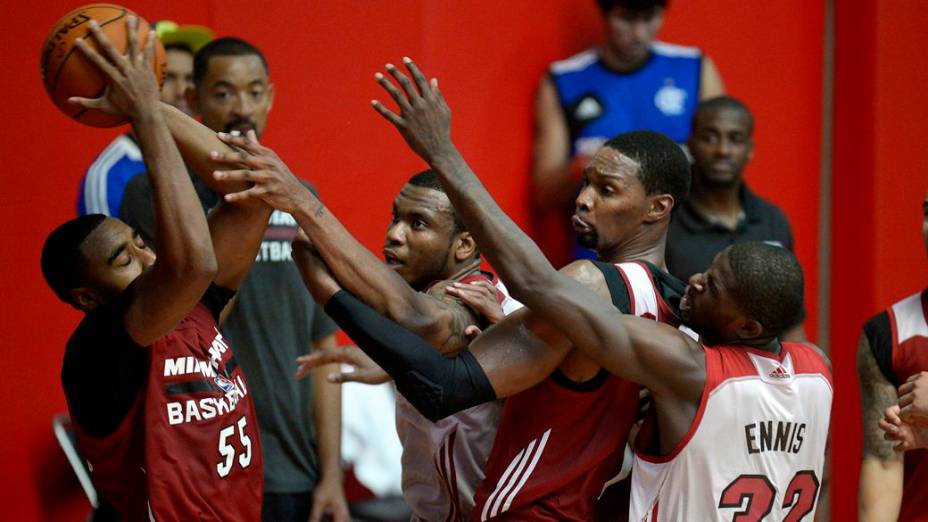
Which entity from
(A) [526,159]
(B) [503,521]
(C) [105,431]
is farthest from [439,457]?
(A) [526,159]

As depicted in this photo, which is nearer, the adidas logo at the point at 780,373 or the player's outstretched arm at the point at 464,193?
the player's outstretched arm at the point at 464,193

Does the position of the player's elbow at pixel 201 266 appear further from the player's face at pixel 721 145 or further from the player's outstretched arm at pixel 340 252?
the player's face at pixel 721 145

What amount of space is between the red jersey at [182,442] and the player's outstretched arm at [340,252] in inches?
19.0

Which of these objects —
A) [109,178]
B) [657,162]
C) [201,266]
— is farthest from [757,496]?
[109,178]

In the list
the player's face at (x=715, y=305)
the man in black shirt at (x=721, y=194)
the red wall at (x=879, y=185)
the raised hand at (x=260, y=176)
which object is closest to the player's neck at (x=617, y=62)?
the man in black shirt at (x=721, y=194)

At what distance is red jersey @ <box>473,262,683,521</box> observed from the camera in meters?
3.48

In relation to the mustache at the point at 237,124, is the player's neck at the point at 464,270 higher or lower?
lower

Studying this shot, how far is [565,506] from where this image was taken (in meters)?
3.51

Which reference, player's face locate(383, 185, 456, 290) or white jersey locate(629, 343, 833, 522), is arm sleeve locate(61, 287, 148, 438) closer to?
player's face locate(383, 185, 456, 290)

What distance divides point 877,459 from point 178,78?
10.4ft

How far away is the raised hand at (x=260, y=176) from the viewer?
330 cm

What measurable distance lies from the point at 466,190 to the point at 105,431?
1.18 meters

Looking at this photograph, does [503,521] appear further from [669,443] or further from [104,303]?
[104,303]

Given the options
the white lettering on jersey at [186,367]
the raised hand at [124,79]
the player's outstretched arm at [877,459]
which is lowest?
the player's outstretched arm at [877,459]
